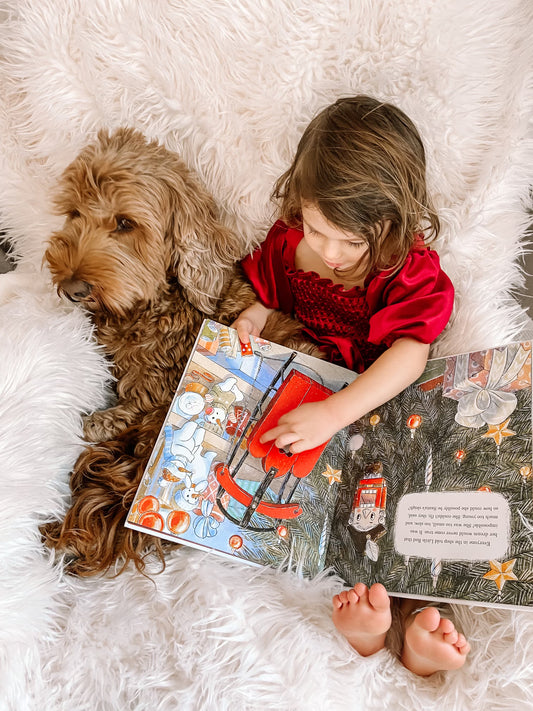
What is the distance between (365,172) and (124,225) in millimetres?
475

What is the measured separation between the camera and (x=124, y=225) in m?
1.09

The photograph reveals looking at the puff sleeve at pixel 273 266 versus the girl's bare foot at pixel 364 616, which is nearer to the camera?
the girl's bare foot at pixel 364 616

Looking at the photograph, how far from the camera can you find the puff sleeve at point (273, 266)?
4.08 feet

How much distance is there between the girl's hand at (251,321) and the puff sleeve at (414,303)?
0.25 m

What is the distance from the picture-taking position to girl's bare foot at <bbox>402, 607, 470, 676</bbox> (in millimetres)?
904

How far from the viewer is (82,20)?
3.91 feet

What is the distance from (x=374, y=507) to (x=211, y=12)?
105 centimetres

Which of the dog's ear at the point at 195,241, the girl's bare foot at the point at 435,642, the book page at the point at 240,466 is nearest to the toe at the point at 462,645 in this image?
the girl's bare foot at the point at 435,642

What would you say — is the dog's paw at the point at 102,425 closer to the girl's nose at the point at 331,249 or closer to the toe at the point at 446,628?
the girl's nose at the point at 331,249

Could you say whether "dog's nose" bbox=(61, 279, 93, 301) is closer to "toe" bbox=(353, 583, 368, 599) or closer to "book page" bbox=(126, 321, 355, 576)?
"book page" bbox=(126, 321, 355, 576)

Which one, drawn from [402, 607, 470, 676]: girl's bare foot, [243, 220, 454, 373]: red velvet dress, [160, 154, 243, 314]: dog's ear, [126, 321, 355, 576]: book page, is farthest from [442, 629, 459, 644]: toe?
[160, 154, 243, 314]: dog's ear

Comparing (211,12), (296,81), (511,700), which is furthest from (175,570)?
(211,12)

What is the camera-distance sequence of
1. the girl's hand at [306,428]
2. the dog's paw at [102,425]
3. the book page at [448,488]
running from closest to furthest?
the book page at [448,488] → the girl's hand at [306,428] → the dog's paw at [102,425]

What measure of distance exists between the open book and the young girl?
0.21 ft
